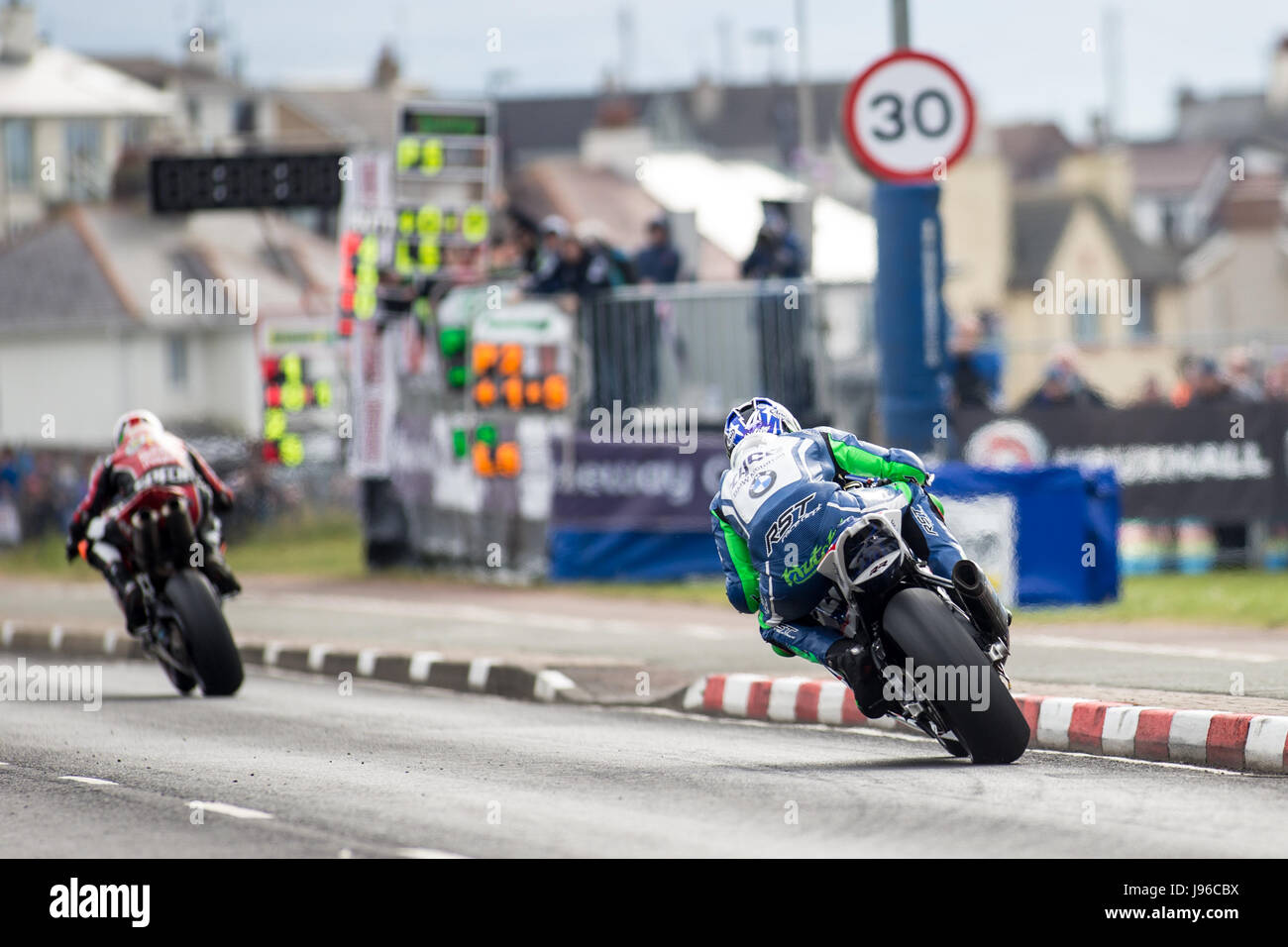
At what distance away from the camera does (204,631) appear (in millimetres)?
13422

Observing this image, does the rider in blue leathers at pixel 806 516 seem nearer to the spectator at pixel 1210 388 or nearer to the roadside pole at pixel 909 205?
the roadside pole at pixel 909 205

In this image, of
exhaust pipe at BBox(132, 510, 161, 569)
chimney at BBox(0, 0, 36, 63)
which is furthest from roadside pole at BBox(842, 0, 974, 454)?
chimney at BBox(0, 0, 36, 63)

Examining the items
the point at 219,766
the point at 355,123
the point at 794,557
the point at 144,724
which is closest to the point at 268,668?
the point at 144,724

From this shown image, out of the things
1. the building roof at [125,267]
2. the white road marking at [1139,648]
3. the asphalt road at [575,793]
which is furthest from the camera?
the building roof at [125,267]

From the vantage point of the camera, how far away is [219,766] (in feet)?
34.3

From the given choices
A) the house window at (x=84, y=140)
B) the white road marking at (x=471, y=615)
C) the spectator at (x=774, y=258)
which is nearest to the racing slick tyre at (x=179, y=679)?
the white road marking at (x=471, y=615)

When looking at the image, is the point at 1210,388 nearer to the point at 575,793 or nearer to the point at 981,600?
the point at 981,600

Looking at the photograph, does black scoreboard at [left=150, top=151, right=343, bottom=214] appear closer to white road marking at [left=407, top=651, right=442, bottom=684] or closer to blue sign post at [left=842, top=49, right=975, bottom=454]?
blue sign post at [left=842, top=49, right=975, bottom=454]

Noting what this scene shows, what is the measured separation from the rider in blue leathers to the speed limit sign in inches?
200

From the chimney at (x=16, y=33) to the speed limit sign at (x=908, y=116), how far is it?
201 feet

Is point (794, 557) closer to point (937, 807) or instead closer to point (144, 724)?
point (937, 807)

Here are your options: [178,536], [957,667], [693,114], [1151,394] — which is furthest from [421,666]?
[693,114]

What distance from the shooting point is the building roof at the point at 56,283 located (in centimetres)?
5681

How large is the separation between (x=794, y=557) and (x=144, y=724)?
431 centimetres
